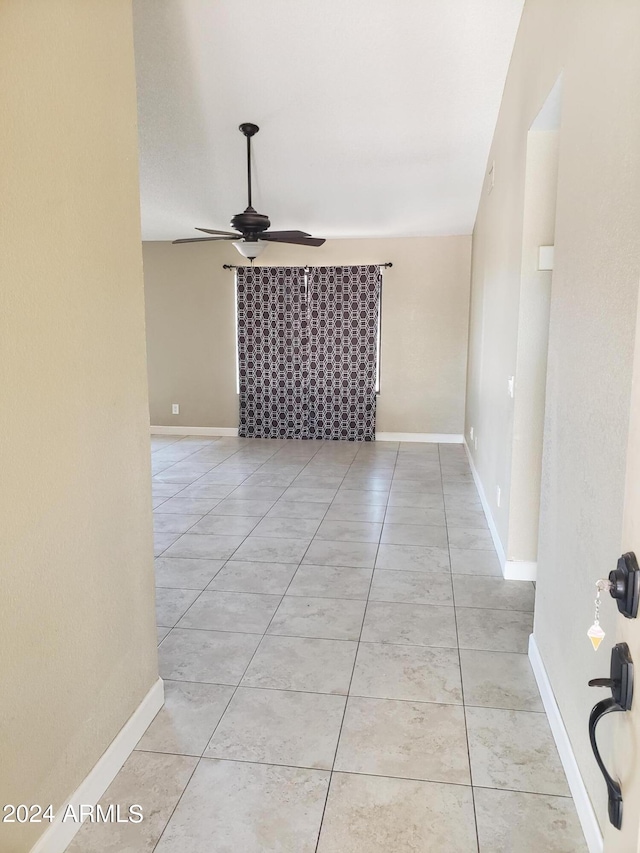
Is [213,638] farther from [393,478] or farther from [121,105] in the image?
[393,478]

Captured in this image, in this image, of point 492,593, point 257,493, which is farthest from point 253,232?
point 492,593

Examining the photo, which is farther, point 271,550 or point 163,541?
point 163,541

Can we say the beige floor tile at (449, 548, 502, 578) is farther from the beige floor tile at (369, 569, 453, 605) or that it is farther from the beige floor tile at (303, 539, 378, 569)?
the beige floor tile at (303, 539, 378, 569)

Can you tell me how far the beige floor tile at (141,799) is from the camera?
58.3 inches

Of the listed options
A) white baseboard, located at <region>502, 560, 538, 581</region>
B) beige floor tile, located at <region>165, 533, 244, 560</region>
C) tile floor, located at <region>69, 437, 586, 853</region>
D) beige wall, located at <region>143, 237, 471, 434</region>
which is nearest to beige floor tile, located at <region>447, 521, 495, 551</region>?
tile floor, located at <region>69, 437, 586, 853</region>

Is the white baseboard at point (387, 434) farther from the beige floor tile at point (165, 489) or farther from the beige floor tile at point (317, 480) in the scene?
the beige floor tile at point (165, 489)

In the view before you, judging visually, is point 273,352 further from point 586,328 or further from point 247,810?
point 247,810

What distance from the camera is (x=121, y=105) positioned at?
5.50ft

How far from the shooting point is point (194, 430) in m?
7.51

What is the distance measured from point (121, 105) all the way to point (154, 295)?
5.90 m

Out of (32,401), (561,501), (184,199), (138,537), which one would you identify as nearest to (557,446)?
(561,501)

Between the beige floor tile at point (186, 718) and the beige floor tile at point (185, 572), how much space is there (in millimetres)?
875

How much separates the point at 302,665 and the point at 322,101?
3455 mm

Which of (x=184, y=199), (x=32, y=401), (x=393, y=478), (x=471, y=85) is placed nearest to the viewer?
(x=32, y=401)
